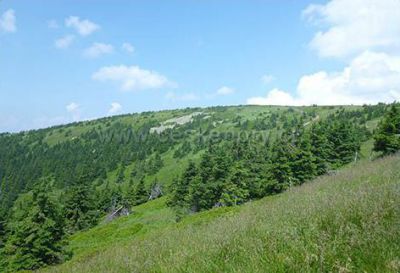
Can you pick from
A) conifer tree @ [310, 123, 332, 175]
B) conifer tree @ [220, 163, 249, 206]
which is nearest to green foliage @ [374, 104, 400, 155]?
conifer tree @ [310, 123, 332, 175]

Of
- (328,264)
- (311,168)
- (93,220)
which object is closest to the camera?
(328,264)

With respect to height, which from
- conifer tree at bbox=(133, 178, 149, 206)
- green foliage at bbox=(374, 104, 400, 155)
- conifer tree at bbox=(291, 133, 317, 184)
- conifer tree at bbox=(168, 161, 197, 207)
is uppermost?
green foliage at bbox=(374, 104, 400, 155)

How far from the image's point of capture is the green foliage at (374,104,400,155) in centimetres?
3759

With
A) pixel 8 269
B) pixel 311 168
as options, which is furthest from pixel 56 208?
pixel 311 168

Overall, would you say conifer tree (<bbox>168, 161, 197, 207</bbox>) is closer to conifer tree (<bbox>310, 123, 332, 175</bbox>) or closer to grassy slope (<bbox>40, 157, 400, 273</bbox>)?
conifer tree (<bbox>310, 123, 332, 175</bbox>)

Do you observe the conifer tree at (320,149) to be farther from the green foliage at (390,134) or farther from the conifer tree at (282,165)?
the green foliage at (390,134)

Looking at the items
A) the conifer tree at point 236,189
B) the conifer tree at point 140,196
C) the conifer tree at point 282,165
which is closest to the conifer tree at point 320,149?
the conifer tree at point 282,165

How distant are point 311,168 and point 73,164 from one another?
171605mm

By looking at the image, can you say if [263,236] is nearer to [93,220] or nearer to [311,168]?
[311,168]

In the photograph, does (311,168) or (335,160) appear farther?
(335,160)

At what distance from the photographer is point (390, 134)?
38406 mm

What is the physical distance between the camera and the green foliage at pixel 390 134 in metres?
37.6

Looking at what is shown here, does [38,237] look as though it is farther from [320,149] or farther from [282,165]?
[320,149]

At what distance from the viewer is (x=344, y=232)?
4488 mm
